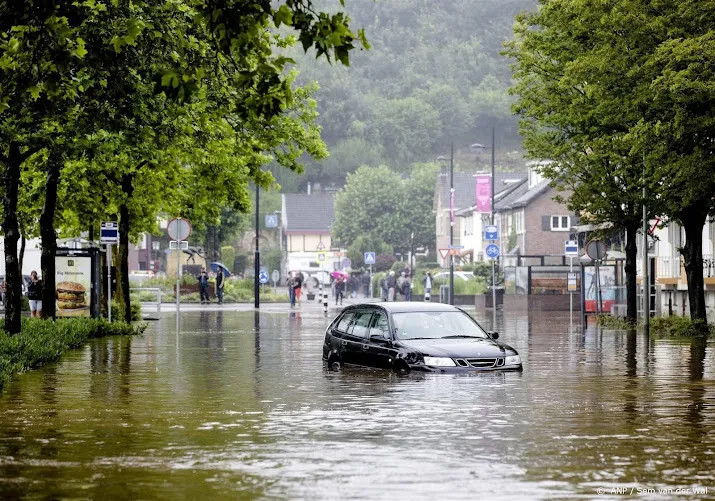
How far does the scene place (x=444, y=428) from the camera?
14.9 meters

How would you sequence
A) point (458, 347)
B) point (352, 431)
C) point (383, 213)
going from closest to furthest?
point (352, 431) → point (458, 347) → point (383, 213)

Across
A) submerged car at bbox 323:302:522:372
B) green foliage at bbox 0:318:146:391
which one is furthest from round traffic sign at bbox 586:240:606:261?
submerged car at bbox 323:302:522:372

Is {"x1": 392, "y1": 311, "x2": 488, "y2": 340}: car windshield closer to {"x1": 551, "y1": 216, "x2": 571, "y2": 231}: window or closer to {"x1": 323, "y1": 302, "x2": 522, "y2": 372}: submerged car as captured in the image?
{"x1": 323, "y1": 302, "x2": 522, "y2": 372}: submerged car

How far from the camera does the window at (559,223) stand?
108562 mm

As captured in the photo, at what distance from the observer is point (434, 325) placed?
22.8 metres

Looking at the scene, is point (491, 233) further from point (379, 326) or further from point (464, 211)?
point (464, 211)

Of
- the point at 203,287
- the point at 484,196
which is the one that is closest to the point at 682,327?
the point at 203,287

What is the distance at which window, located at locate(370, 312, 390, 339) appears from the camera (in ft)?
74.3

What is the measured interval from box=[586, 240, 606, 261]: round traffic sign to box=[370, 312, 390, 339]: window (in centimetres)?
2437

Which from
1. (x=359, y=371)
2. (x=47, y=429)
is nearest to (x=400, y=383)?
(x=359, y=371)

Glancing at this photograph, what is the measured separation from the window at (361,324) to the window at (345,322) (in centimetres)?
25

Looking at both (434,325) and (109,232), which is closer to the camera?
(434,325)

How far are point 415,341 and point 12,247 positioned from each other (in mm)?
9868

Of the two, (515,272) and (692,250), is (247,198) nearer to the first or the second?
(692,250)
